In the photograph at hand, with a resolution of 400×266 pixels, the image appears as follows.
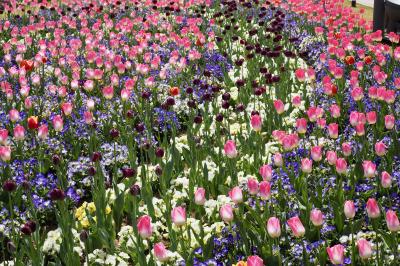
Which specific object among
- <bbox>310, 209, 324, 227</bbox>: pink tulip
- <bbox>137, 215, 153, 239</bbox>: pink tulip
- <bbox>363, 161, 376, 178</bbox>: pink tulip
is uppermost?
<bbox>137, 215, 153, 239</bbox>: pink tulip

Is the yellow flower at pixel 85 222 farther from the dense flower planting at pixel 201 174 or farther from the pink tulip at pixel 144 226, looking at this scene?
the pink tulip at pixel 144 226

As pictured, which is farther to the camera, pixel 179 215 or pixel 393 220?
pixel 179 215

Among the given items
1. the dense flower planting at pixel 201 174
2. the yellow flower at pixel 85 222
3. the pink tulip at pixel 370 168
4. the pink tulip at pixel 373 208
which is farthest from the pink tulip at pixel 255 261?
the yellow flower at pixel 85 222

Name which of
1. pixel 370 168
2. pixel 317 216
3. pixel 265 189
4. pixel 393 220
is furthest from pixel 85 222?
pixel 393 220

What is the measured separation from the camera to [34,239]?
13.1 ft

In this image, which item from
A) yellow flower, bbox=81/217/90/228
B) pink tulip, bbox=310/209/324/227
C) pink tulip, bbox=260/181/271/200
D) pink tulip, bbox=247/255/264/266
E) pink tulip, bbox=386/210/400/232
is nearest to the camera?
pink tulip, bbox=247/255/264/266

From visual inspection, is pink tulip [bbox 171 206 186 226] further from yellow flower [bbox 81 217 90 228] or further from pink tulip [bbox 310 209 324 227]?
yellow flower [bbox 81 217 90 228]

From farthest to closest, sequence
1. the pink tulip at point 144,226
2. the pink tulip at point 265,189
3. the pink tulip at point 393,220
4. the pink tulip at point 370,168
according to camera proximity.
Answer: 1. the pink tulip at point 370,168
2. the pink tulip at point 265,189
3. the pink tulip at point 144,226
4. the pink tulip at point 393,220

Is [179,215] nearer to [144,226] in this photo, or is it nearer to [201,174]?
[144,226]

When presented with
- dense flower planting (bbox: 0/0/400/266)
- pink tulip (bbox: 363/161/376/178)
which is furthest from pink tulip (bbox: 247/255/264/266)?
pink tulip (bbox: 363/161/376/178)

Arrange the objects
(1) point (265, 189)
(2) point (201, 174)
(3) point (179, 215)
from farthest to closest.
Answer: (2) point (201, 174) → (1) point (265, 189) → (3) point (179, 215)

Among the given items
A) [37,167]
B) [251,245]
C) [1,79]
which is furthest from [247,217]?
[1,79]

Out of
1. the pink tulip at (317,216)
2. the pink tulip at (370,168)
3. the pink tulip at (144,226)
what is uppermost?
the pink tulip at (144,226)

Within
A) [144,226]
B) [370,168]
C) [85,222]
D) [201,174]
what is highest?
[144,226]
